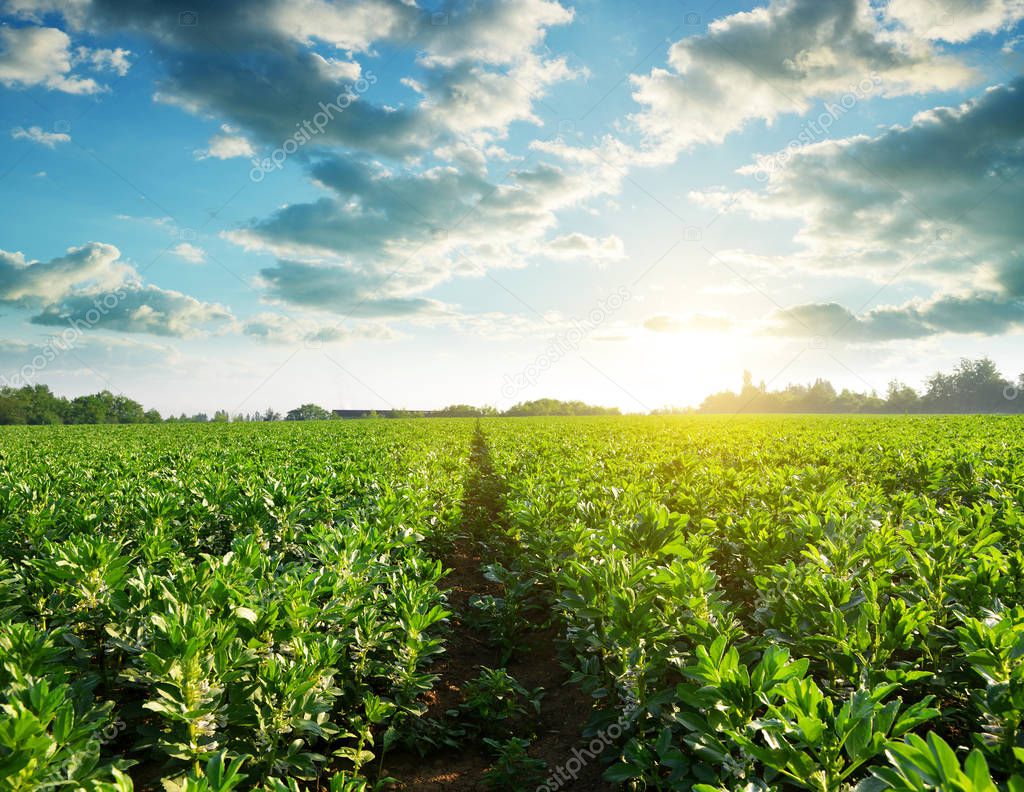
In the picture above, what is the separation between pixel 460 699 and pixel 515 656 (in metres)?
1.02

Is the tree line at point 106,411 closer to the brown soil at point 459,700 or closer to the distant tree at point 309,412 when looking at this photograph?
the distant tree at point 309,412

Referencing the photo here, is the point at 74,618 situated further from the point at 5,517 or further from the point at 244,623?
the point at 5,517

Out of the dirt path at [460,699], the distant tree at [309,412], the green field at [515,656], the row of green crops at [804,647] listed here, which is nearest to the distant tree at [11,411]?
the distant tree at [309,412]

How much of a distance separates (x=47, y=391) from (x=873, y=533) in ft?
406

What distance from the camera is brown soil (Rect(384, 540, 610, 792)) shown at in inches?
143

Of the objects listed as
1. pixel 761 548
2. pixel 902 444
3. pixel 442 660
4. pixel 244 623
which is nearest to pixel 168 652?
pixel 244 623

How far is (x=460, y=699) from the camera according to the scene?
4.71 m

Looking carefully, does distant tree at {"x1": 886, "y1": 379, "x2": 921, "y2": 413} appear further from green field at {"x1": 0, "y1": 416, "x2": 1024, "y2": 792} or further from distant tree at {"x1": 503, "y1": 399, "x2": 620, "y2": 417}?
green field at {"x1": 0, "y1": 416, "x2": 1024, "y2": 792}

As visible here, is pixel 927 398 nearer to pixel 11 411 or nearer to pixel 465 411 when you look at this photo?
pixel 465 411

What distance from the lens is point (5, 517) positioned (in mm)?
5906

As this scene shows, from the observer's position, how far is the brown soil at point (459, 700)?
3641 millimetres

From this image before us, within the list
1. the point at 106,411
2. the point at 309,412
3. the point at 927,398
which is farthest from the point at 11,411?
the point at 927,398

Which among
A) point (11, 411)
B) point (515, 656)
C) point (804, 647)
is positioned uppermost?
point (11, 411)

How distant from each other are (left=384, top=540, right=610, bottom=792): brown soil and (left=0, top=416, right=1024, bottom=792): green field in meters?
0.02
